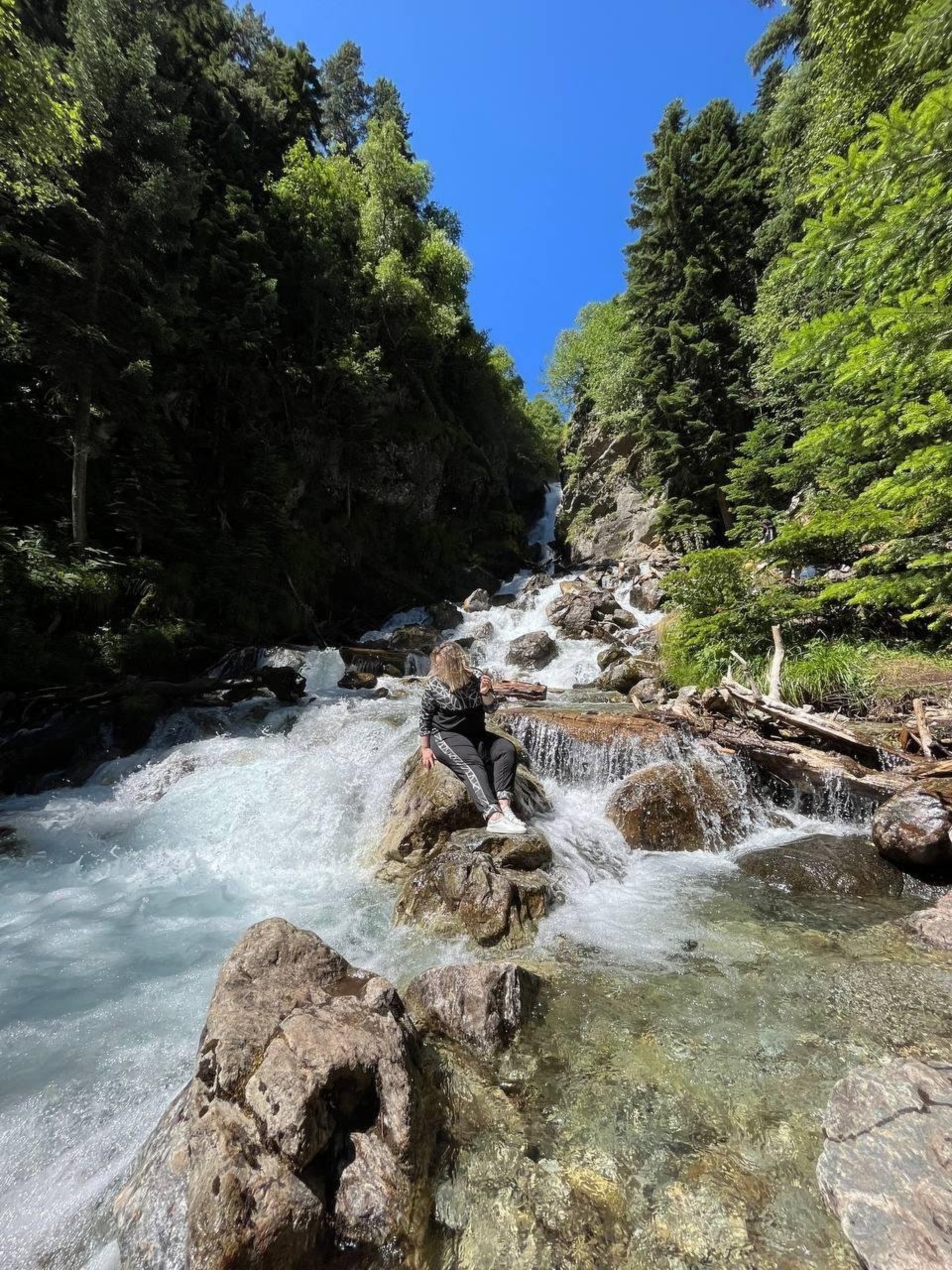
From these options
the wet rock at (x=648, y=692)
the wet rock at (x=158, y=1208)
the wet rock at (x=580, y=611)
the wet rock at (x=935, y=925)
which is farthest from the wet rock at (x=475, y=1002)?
the wet rock at (x=580, y=611)

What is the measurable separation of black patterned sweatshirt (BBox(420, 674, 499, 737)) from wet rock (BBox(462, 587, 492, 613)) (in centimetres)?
1627

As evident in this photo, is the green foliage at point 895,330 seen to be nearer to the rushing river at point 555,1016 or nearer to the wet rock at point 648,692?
the rushing river at point 555,1016

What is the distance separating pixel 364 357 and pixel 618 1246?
23.8 m

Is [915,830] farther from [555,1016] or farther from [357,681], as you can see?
[357,681]

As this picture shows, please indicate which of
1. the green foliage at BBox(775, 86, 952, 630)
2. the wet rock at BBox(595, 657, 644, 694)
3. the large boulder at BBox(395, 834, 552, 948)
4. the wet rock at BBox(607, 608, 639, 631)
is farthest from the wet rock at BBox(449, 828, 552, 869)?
the wet rock at BBox(607, 608, 639, 631)

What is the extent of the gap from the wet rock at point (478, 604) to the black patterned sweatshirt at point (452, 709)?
16.3 meters

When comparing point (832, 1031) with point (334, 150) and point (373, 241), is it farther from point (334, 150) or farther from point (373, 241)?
point (334, 150)

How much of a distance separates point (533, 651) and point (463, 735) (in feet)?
34.6

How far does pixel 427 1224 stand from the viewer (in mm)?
1928

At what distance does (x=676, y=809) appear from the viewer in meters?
6.14

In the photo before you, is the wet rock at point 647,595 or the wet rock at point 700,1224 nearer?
the wet rock at point 700,1224

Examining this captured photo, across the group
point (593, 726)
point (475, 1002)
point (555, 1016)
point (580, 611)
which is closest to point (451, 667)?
point (475, 1002)

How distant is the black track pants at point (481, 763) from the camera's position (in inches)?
198

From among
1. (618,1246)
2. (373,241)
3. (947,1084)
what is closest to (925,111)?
(947,1084)
